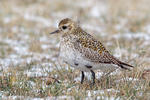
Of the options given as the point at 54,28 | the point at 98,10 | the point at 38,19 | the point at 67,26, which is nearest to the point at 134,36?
the point at 54,28

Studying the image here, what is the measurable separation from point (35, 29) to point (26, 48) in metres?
1.50

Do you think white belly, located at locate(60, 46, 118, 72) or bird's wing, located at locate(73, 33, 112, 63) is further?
bird's wing, located at locate(73, 33, 112, 63)

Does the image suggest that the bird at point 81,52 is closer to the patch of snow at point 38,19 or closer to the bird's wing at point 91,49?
the bird's wing at point 91,49

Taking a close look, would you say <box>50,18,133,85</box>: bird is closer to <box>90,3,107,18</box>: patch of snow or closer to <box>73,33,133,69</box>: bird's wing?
<box>73,33,133,69</box>: bird's wing

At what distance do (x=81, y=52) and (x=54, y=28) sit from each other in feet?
17.1

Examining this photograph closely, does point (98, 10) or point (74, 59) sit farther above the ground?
point (98, 10)

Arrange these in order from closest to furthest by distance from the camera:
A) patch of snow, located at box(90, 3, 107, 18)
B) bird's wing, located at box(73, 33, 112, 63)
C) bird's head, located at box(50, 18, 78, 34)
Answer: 1. bird's wing, located at box(73, 33, 112, 63)
2. bird's head, located at box(50, 18, 78, 34)
3. patch of snow, located at box(90, 3, 107, 18)

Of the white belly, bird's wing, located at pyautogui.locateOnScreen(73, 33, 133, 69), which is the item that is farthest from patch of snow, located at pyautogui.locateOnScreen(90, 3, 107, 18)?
the white belly

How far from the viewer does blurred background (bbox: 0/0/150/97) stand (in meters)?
7.19

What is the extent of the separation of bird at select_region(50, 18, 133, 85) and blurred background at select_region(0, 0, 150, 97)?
34.3 inches

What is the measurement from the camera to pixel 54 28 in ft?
34.1

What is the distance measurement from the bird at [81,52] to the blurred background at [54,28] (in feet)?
2.86

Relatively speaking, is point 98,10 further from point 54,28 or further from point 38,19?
point 54,28

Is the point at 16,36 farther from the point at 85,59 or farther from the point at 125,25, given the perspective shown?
the point at 85,59
